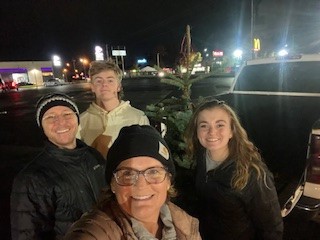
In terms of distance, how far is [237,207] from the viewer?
2.30m

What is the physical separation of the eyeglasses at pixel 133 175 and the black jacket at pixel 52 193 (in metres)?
0.71

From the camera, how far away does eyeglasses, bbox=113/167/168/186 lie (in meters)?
1.43

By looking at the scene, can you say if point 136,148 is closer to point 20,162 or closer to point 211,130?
point 211,130

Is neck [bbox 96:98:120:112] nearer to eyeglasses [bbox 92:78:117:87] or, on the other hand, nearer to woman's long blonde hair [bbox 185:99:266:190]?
eyeglasses [bbox 92:78:117:87]

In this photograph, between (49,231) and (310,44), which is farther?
(310,44)

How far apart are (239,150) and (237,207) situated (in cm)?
45

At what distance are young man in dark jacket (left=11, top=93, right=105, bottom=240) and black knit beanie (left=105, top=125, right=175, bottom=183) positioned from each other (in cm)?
63

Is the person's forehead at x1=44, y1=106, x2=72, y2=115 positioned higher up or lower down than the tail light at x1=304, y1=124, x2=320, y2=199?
higher up

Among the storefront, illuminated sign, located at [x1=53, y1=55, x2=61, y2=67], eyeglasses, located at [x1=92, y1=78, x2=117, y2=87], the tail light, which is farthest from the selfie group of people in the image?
illuminated sign, located at [x1=53, y1=55, x2=61, y2=67]

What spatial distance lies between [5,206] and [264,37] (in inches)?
1584

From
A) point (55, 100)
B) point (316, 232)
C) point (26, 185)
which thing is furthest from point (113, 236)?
point (316, 232)

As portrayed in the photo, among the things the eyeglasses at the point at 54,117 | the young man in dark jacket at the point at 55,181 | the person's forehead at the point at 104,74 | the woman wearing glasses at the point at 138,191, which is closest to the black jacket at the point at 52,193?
the young man in dark jacket at the point at 55,181

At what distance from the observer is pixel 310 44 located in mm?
35312

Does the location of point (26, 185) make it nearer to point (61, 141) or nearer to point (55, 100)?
point (61, 141)
